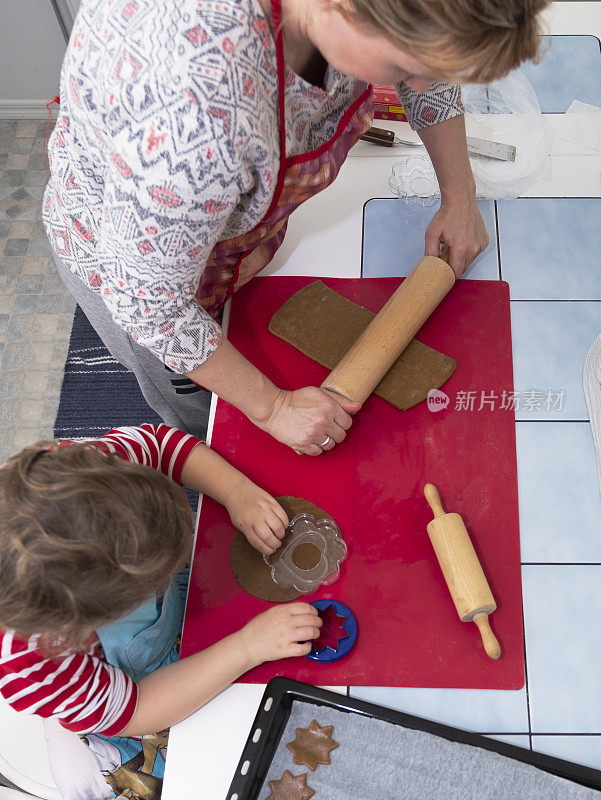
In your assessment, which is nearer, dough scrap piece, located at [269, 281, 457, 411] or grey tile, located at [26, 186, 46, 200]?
dough scrap piece, located at [269, 281, 457, 411]

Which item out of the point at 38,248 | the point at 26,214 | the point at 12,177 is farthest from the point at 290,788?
the point at 12,177

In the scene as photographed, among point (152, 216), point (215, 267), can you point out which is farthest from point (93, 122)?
point (215, 267)

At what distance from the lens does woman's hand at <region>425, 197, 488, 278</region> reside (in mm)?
1125

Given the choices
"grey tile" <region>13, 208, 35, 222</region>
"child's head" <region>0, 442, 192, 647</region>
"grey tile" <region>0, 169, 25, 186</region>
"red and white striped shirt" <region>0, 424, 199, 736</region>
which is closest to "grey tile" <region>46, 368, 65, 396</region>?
"grey tile" <region>13, 208, 35, 222</region>

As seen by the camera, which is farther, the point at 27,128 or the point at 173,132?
the point at 27,128

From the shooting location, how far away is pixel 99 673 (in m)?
0.85

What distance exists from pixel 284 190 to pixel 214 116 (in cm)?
24

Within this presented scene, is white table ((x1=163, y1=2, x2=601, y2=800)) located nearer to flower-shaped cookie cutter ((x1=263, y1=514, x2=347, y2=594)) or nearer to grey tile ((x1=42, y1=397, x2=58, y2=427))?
flower-shaped cookie cutter ((x1=263, y1=514, x2=347, y2=594))

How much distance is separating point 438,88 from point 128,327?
581 millimetres

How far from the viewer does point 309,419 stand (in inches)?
38.3

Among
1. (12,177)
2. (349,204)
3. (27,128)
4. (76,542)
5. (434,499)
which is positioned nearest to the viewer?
(76,542)

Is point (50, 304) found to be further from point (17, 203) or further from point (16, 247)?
point (17, 203)

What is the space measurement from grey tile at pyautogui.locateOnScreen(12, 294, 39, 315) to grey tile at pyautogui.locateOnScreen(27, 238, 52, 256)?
0.15 metres

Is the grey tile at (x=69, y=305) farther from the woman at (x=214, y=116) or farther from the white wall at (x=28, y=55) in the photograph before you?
the woman at (x=214, y=116)
